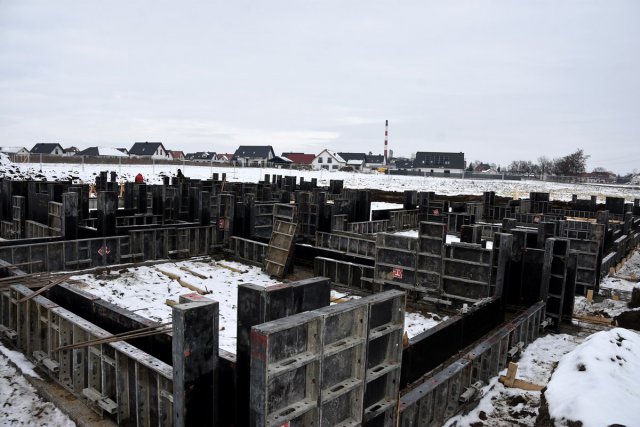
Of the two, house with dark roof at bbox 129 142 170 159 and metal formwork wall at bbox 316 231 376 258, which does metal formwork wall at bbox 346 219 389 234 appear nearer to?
metal formwork wall at bbox 316 231 376 258

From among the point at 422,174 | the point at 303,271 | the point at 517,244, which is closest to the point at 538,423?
the point at 517,244

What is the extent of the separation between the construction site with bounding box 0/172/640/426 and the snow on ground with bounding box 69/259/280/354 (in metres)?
0.08

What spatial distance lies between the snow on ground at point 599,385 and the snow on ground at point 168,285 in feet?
19.2

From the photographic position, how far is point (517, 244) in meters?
11.8

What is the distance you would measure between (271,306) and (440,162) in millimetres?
101970

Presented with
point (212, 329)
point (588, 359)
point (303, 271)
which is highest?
point (212, 329)

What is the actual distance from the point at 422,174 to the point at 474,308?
84.4m

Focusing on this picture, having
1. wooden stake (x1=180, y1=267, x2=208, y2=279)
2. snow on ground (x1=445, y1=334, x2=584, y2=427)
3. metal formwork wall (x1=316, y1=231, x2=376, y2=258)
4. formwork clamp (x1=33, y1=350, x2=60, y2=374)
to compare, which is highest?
metal formwork wall (x1=316, y1=231, x2=376, y2=258)

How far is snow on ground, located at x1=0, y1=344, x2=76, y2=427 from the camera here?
21.6ft

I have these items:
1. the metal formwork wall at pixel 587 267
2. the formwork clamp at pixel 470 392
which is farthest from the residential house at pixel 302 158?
the formwork clamp at pixel 470 392

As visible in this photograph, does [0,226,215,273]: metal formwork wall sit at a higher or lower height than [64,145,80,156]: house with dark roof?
lower

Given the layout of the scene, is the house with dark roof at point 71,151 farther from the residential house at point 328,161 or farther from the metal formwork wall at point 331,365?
the metal formwork wall at point 331,365

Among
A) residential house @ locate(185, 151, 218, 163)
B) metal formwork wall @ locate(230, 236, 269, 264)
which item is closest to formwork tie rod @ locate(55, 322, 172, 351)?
metal formwork wall @ locate(230, 236, 269, 264)

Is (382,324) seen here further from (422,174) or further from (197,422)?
(422,174)
